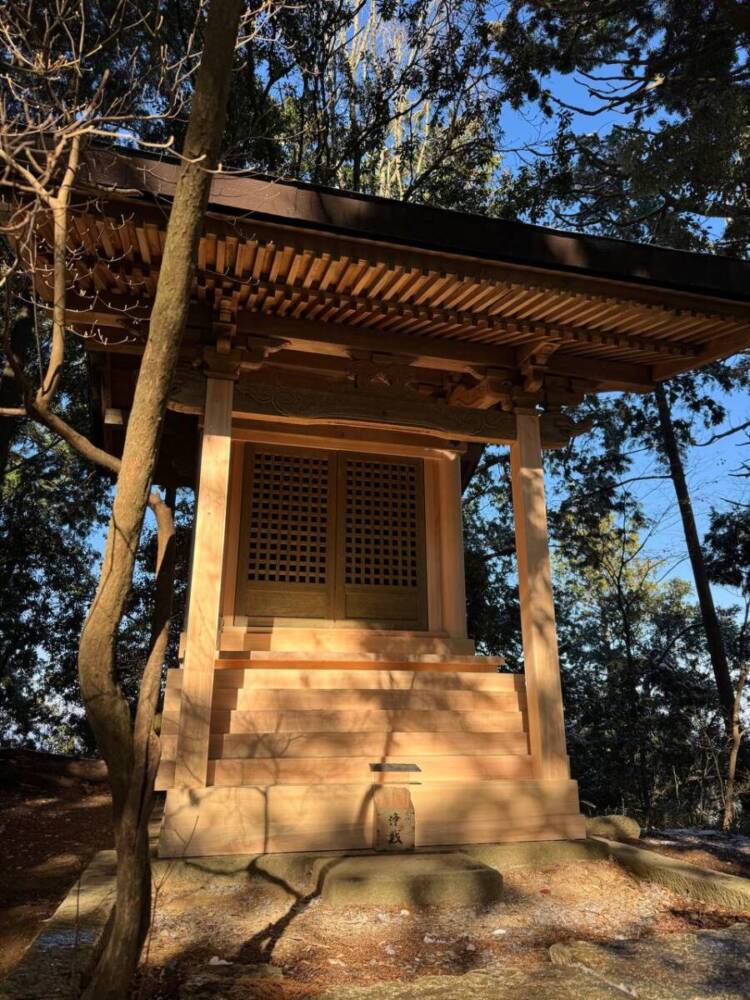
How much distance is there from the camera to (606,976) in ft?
9.11

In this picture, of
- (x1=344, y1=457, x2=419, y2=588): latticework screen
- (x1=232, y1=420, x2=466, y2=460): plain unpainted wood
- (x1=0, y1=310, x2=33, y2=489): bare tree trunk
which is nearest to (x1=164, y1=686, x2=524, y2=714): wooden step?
(x1=344, y1=457, x2=419, y2=588): latticework screen

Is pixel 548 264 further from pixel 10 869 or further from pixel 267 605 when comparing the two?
pixel 10 869

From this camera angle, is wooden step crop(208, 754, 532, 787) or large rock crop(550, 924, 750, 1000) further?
wooden step crop(208, 754, 532, 787)

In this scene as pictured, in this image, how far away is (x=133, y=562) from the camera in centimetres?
238

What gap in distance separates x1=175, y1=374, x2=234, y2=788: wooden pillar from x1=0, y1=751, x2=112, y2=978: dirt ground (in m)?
1.22

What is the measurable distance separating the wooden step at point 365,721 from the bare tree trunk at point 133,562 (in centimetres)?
249

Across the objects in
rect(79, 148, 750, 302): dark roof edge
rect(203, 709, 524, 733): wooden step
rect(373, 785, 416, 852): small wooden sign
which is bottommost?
rect(373, 785, 416, 852): small wooden sign

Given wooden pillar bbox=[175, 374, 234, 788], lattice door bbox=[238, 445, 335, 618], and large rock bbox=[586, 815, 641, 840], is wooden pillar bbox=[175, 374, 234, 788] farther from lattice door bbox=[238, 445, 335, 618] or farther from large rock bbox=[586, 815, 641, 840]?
large rock bbox=[586, 815, 641, 840]

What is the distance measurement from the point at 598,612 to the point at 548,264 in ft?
48.5

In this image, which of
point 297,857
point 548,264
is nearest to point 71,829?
point 297,857

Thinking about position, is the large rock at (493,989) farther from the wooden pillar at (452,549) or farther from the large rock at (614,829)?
the wooden pillar at (452,549)

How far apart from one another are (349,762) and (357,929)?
4.98ft

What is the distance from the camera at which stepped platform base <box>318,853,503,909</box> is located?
3.87 m

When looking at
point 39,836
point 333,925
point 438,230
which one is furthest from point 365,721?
point 39,836
